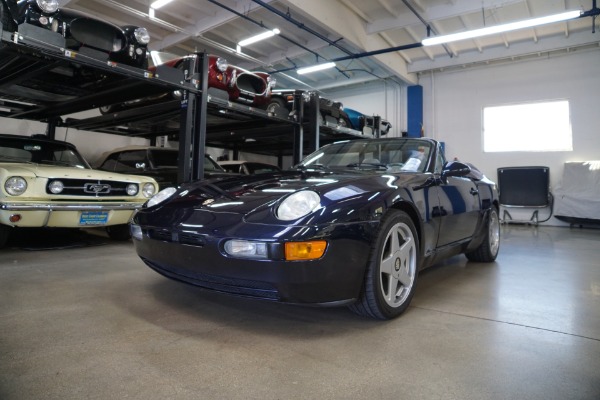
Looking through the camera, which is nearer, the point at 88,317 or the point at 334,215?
the point at 334,215

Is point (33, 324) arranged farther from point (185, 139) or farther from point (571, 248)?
point (571, 248)

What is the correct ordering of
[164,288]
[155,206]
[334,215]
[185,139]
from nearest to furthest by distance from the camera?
[334,215] → [155,206] → [164,288] → [185,139]

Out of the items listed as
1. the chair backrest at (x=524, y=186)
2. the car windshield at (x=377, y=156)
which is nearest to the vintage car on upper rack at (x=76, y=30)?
the car windshield at (x=377, y=156)

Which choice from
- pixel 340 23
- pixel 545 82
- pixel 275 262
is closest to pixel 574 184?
pixel 545 82

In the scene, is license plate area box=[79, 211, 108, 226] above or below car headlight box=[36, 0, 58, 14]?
below

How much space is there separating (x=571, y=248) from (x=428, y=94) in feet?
24.6

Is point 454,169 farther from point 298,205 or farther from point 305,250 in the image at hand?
point 305,250

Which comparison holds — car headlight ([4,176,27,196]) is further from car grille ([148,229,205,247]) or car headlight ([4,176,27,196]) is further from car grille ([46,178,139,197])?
car grille ([148,229,205,247])

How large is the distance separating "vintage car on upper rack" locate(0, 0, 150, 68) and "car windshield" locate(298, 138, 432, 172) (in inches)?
79.6

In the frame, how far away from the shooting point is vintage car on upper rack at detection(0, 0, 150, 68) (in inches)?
111

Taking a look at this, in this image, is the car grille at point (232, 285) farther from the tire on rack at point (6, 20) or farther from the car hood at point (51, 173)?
the tire on rack at point (6, 20)

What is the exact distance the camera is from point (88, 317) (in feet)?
5.82

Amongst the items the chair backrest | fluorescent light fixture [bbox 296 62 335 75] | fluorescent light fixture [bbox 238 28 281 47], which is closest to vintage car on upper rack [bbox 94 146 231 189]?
fluorescent light fixture [bbox 238 28 281 47]

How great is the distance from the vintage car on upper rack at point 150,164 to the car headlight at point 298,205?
348 cm
